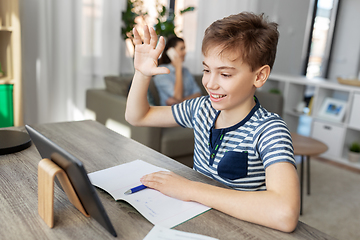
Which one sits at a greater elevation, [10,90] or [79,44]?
[79,44]

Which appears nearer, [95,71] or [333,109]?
[95,71]

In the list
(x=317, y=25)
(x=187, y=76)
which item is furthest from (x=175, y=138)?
(x=317, y=25)

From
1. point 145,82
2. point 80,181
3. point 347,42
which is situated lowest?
point 80,181

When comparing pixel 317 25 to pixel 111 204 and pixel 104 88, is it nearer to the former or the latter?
pixel 104 88

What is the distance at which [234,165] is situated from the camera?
94 cm

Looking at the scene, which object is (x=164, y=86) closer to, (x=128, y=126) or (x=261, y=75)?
(x=128, y=126)

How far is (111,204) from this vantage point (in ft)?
2.48

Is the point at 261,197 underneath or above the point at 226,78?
underneath

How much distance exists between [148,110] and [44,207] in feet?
1.82

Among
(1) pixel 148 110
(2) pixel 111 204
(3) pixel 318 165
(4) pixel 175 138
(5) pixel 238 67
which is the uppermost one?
(5) pixel 238 67

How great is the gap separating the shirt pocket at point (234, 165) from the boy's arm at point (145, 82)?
0.99ft

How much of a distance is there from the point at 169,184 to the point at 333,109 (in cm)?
292

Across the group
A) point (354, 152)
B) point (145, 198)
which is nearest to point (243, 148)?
point (145, 198)

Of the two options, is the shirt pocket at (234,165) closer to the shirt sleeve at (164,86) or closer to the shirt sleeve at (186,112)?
the shirt sleeve at (186,112)
